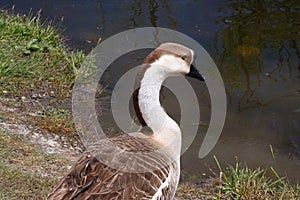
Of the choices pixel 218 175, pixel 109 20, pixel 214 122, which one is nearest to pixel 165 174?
pixel 218 175

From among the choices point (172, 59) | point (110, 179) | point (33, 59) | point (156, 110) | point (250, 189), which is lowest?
point (250, 189)

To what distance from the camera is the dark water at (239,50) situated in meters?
6.02

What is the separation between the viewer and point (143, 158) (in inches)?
146

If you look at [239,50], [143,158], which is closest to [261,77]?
[239,50]

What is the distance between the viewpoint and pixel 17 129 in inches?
215

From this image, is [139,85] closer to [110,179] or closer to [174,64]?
[174,64]

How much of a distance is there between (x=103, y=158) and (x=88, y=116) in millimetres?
2424

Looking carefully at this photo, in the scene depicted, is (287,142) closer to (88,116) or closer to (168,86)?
(168,86)

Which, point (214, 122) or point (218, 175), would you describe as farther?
point (214, 122)

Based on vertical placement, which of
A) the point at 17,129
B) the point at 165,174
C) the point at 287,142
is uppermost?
the point at 165,174

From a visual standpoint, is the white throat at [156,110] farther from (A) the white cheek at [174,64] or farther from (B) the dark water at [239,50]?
(B) the dark water at [239,50]

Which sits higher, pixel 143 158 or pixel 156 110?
pixel 156 110

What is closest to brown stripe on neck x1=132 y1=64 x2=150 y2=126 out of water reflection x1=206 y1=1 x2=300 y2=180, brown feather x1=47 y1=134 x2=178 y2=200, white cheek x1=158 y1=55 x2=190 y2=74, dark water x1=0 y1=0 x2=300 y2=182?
white cheek x1=158 y1=55 x2=190 y2=74

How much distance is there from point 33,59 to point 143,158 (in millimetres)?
3309
